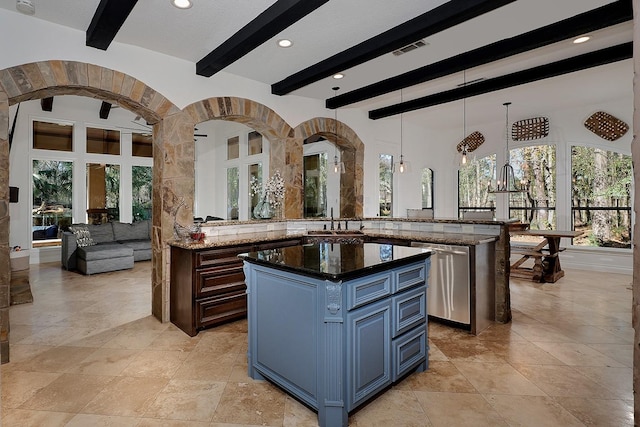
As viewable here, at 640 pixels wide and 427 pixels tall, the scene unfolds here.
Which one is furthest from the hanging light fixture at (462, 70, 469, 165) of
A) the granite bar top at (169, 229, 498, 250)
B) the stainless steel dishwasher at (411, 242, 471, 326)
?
the stainless steel dishwasher at (411, 242, 471, 326)

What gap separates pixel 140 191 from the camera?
8.30 m

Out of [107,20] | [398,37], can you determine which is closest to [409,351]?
[398,37]

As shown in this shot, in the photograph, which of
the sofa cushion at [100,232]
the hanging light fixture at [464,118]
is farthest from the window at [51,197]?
the hanging light fixture at [464,118]

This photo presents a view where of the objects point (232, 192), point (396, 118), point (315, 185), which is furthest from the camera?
point (232, 192)

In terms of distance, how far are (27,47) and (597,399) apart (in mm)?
5183

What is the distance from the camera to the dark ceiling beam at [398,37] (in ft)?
8.61

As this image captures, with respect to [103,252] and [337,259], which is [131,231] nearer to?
[103,252]

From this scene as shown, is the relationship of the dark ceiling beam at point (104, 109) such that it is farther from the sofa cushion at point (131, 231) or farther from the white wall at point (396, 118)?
the sofa cushion at point (131, 231)

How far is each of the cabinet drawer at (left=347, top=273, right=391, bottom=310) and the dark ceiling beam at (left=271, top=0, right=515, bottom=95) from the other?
2225 mm

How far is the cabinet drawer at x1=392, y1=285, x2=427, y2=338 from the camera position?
2176mm

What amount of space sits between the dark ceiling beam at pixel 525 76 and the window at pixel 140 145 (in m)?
5.96

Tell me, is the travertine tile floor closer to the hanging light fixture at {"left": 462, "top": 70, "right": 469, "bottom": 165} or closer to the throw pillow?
the throw pillow

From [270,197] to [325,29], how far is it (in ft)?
7.53

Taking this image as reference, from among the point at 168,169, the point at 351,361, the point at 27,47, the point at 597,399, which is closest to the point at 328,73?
the point at 168,169
